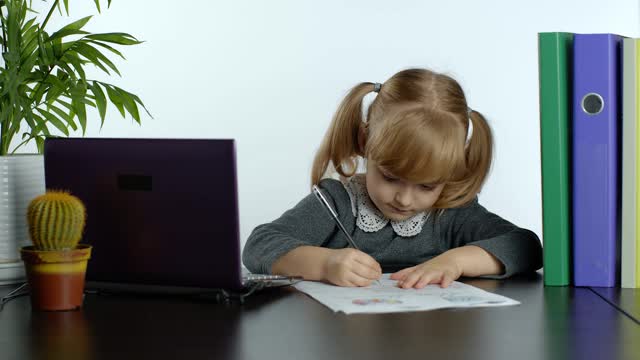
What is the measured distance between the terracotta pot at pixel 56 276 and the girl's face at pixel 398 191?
547mm

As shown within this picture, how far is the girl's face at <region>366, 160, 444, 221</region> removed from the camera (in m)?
1.43

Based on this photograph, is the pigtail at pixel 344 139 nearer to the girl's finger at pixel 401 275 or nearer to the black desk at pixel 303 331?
the girl's finger at pixel 401 275

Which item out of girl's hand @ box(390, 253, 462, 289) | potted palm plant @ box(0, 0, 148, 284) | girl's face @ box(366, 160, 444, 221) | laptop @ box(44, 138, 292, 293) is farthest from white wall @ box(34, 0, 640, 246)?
→ laptop @ box(44, 138, 292, 293)

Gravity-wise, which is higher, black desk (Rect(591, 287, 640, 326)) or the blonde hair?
the blonde hair

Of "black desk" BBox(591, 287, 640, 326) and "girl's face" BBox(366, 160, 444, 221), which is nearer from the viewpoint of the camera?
"black desk" BBox(591, 287, 640, 326)

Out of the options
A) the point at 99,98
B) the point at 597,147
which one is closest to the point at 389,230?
the point at 597,147

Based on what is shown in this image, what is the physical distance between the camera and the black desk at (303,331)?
2.74 ft

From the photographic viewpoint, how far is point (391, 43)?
311cm

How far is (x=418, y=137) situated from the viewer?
139cm

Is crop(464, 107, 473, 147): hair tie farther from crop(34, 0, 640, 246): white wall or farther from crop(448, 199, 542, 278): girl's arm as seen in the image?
crop(34, 0, 640, 246): white wall

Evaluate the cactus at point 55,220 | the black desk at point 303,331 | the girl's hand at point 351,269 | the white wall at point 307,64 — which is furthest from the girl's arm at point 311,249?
the white wall at point 307,64

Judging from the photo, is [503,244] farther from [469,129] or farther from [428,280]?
[469,129]

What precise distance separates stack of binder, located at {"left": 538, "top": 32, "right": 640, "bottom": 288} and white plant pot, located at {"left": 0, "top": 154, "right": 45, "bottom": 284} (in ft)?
2.39

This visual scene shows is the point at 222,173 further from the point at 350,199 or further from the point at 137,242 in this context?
the point at 350,199
